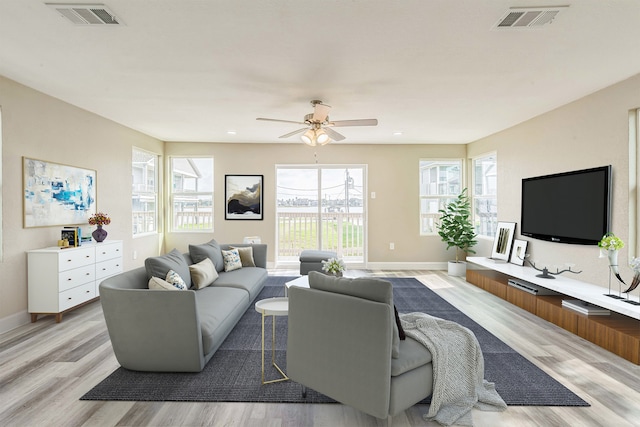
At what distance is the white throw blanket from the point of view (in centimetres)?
208

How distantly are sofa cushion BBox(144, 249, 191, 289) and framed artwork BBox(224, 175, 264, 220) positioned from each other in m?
3.32

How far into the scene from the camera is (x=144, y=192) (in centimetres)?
629

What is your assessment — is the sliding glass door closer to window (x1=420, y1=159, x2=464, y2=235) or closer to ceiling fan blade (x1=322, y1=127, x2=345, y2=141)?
window (x1=420, y1=159, x2=464, y2=235)

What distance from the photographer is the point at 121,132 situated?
544cm

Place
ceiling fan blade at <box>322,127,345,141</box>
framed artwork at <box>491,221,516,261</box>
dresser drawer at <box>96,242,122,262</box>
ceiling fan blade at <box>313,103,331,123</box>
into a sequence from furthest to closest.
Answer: framed artwork at <box>491,221,516,261</box> → dresser drawer at <box>96,242,122,262</box> → ceiling fan blade at <box>322,127,345,141</box> → ceiling fan blade at <box>313,103,331,123</box>

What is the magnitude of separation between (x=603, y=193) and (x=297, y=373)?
3.73 meters

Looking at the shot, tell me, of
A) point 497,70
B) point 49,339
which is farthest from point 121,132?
point 497,70

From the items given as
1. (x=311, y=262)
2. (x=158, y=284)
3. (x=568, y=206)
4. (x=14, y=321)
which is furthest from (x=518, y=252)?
(x=14, y=321)

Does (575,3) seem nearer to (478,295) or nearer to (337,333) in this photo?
(337,333)

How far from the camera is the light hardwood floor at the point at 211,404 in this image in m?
2.05

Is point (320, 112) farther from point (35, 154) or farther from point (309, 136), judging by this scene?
point (35, 154)

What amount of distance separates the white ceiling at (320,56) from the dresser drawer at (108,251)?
1.83 m

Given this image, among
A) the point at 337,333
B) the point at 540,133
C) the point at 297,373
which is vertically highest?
the point at 540,133

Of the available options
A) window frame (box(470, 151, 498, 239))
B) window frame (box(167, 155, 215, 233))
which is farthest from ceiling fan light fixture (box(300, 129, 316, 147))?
window frame (box(470, 151, 498, 239))
